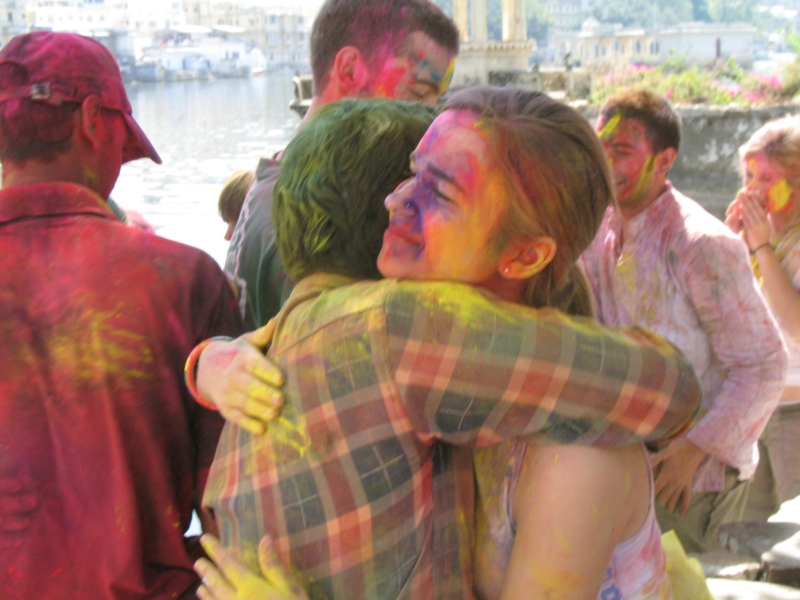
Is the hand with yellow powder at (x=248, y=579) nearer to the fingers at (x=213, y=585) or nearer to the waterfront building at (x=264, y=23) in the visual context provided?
the fingers at (x=213, y=585)

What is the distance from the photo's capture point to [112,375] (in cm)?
136

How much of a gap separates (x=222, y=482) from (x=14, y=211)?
700 millimetres

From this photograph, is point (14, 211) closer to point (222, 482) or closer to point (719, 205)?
point (222, 482)

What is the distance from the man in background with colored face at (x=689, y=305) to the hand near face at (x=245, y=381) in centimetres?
145

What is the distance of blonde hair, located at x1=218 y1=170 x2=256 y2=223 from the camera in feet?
11.2

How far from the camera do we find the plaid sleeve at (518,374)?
967 millimetres

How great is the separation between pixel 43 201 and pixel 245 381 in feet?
2.14

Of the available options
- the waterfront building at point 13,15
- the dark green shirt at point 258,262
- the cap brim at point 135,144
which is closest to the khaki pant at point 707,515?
the dark green shirt at point 258,262

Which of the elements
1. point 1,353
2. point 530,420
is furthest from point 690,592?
point 1,353

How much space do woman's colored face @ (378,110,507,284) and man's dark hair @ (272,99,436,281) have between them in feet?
0.17

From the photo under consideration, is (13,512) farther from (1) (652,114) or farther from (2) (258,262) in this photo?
(1) (652,114)

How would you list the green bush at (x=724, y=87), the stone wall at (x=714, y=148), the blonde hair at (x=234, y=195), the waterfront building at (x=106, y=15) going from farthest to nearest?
the green bush at (x=724, y=87), the stone wall at (x=714, y=148), the waterfront building at (x=106, y=15), the blonde hair at (x=234, y=195)

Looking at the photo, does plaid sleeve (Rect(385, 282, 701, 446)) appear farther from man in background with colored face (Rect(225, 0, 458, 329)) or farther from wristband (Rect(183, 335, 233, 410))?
man in background with colored face (Rect(225, 0, 458, 329))

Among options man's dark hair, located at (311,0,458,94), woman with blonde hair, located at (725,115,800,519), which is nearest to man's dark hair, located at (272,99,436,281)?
man's dark hair, located at (311,0,458,94)
